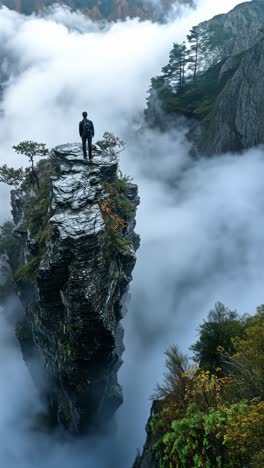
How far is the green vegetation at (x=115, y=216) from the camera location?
28.1 metres

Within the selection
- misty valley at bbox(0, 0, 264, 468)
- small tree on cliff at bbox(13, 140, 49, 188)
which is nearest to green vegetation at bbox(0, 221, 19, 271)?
misty valley at bbox(0, 0, 264, 468)

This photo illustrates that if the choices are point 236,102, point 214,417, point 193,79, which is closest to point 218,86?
point 193,79

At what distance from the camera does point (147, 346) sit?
3059 inches

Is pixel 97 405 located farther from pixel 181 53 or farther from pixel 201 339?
pixel 181 53

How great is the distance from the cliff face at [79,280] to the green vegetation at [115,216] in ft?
0.52

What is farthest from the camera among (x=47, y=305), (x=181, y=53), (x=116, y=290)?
(x=181, y=53)

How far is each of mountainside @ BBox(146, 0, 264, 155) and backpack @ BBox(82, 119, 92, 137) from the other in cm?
4015

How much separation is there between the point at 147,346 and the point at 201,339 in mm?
48659

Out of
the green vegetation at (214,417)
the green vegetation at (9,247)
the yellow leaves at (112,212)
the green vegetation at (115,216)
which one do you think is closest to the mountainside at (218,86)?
the green vegetation at (115,216)

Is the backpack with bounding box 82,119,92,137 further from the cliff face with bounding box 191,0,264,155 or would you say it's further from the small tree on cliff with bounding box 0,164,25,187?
the cliff face with bounding box 191,0,264,155

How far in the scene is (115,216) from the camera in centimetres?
2980

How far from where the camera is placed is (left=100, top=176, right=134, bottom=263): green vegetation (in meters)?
28.1

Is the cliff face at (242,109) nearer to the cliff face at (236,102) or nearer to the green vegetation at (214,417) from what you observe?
the cliff face at (236,102)

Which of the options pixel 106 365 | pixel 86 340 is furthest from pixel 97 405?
pixel 86 340
